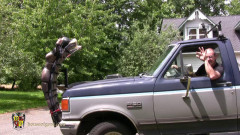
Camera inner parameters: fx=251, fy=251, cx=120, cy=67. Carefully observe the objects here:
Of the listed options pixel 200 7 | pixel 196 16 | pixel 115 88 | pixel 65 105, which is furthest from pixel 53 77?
pixel 200 7

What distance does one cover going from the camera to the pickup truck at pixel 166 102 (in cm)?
408

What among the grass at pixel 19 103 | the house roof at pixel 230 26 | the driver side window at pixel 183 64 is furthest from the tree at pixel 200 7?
the driver side window at pixel 183 64

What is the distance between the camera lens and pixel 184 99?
4.08m

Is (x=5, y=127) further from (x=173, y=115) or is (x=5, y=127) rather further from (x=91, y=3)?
(x=91, y=3)

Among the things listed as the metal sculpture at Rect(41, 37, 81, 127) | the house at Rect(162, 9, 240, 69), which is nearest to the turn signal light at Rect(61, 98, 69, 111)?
the metal sculpture at Rect(41, 37, 81, 127)

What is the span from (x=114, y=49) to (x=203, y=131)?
17.0m

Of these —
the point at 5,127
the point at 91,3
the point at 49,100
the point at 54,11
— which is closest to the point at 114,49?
the point at 91,3

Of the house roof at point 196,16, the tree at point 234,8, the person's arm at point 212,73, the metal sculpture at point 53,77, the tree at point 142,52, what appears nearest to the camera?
the person's arm at point 212,73

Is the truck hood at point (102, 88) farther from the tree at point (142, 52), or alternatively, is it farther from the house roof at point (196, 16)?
the house roof at point (196, 16)

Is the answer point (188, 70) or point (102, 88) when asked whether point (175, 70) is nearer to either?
point (188, 70)

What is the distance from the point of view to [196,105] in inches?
161

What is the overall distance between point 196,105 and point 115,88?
135 cm

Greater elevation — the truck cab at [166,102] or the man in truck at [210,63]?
the man in truck at [210,63]

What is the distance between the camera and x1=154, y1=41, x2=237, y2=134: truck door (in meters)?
4.07
